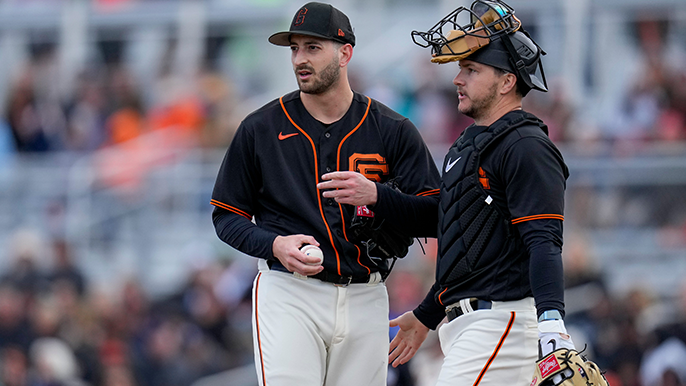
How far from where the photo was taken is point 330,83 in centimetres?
474

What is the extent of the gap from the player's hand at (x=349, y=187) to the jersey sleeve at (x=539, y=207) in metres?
0.66

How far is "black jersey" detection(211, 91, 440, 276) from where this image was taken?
4.63 m

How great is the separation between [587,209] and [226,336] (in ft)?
12.8

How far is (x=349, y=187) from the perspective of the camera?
4.36 metres

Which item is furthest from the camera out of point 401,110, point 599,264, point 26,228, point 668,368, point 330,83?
point 26,228

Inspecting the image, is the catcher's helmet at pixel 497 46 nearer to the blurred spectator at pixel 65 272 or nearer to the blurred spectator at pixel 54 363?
the blurred spectator at pixel 54 363

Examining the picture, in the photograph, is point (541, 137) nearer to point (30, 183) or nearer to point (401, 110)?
point (401, 110)

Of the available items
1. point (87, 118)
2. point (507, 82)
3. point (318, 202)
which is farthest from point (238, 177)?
point (87, 118)

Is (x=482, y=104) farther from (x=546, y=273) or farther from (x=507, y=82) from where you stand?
(x=546, y=273)

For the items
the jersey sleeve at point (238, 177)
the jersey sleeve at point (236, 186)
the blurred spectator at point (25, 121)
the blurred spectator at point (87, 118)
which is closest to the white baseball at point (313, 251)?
the jersey sleeve at point (236, 186)

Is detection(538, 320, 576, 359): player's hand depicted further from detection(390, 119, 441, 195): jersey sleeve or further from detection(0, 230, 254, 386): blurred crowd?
detection(0, 230, 254, 386): blurred crowd

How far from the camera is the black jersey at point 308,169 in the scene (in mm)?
4633

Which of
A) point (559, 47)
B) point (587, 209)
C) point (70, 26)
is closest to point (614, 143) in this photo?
point (587, 209)

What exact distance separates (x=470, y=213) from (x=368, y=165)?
2.39 ft
